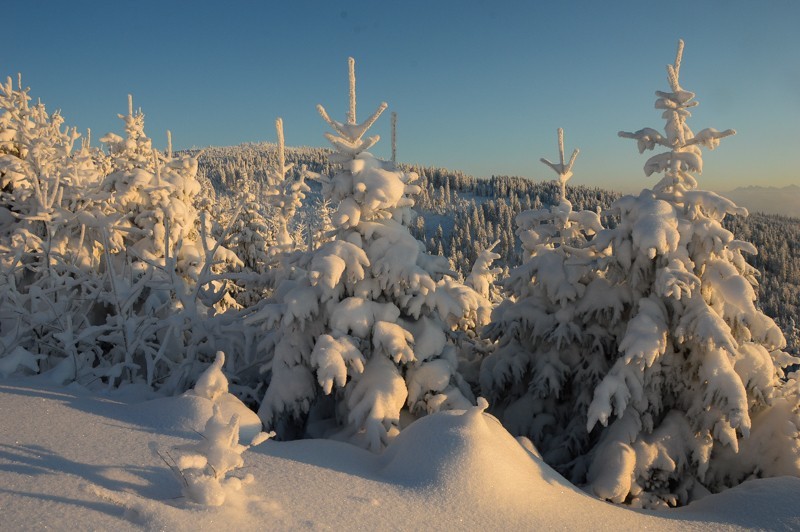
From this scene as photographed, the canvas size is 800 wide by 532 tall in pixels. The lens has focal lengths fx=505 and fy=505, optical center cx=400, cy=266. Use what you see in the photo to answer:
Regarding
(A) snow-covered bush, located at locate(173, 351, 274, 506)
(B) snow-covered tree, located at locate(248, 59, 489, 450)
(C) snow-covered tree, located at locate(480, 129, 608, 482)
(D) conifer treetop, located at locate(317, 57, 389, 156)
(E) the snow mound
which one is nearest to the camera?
(A) snow-covered bush, located at locate(173, 351, 274, 506)

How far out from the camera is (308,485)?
A: 15.2 ft

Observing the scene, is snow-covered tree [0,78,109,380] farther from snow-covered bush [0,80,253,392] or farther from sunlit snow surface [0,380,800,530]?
sunlit snow surface [0,380,800,530]

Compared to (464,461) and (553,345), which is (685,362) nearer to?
(553,345)

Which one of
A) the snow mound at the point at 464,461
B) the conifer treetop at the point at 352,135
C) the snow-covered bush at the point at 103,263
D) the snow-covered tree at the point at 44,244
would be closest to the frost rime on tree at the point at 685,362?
the snow mound at the point at 464,461

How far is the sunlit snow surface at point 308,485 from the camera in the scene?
3.86m

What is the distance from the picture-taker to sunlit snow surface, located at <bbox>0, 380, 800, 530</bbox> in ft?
12.7

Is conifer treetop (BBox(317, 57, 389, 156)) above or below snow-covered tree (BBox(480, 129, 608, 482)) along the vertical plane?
above

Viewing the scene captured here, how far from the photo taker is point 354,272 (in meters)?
7.57

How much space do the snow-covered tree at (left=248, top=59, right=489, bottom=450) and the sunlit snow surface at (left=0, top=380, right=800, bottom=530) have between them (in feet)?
4.85

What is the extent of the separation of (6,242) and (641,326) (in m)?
16.1

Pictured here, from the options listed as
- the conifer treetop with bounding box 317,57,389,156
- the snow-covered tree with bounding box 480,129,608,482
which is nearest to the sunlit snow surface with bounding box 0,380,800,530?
the snow-covered tree with bounding box 480,129,608,482

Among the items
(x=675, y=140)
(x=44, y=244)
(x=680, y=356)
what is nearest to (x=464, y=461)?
(x=680, y=356)

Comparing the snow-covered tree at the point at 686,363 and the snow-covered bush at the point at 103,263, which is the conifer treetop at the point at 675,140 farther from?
the snow-covered bush at the point at 103,263

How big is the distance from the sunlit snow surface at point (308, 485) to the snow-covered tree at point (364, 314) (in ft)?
4.85
